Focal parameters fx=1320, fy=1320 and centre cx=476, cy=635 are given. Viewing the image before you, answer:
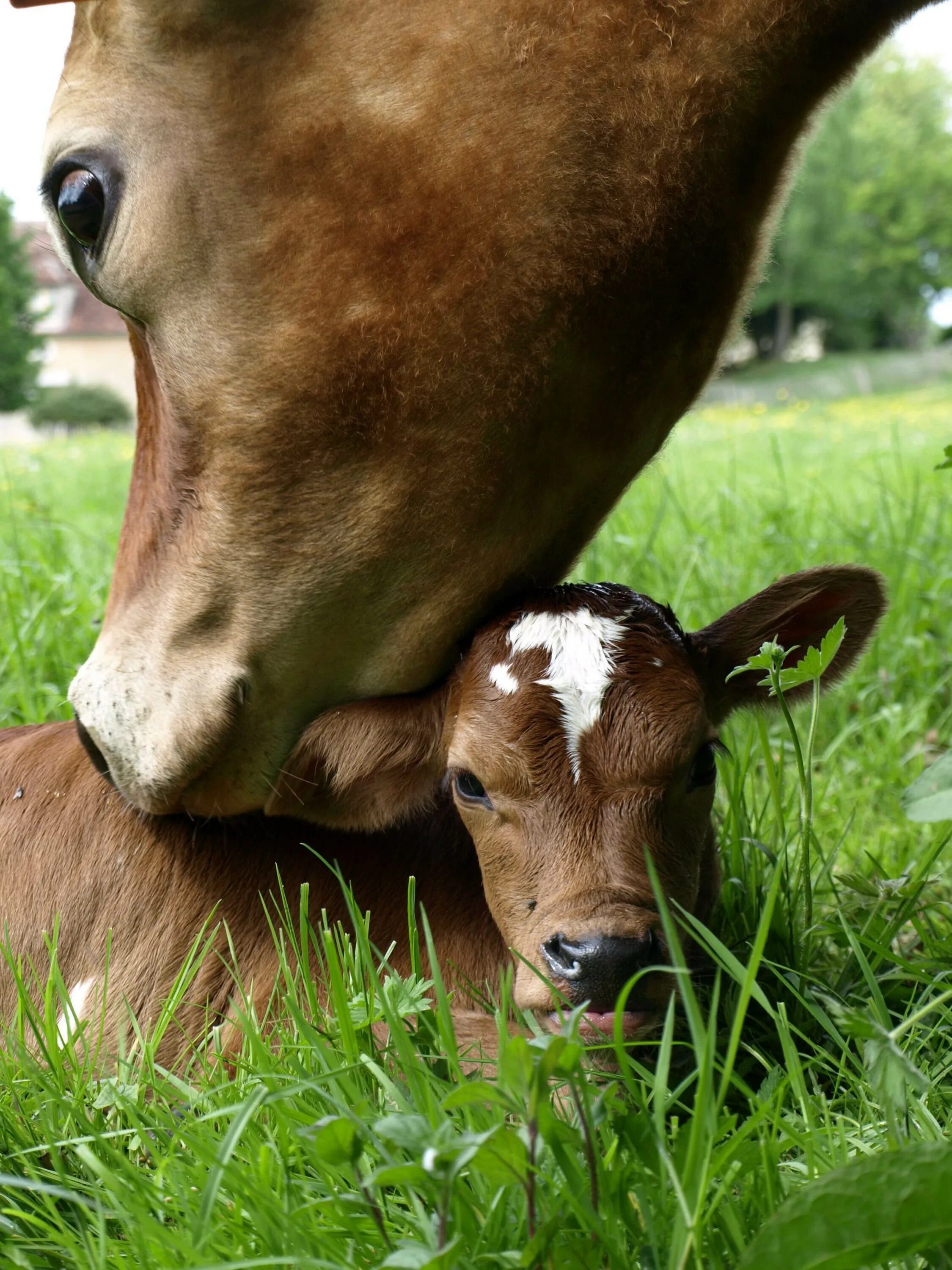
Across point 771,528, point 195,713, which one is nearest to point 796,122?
point 195,713

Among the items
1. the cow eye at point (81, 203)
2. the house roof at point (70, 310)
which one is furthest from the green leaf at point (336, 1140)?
the house roof at point (70, 310)

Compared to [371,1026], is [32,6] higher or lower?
higher

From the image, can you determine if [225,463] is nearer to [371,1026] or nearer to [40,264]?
[371,1026]

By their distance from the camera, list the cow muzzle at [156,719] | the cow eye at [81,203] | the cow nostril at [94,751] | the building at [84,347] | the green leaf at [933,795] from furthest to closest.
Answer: the building at [84,347], the cow nostril at [94,751], the cow muzzle at [156,719], the cow eye at [81,203], the green leaf at [933,795]

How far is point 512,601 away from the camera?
2424 mm

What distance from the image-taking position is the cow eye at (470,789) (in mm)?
2271

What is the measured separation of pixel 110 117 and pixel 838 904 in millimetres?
1980

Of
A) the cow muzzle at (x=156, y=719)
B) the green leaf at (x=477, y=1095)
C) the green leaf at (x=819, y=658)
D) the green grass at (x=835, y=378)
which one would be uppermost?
the green leaf at (x=819, y=658)

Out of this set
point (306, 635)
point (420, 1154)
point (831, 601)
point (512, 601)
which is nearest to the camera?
point (420, 1154)

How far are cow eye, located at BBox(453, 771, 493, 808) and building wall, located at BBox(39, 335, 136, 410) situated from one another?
38088 millimetres

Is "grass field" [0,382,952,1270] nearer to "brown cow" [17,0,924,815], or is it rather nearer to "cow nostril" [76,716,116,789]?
"cow nostril" [76,716,116,789]

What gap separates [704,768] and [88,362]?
40593 mm

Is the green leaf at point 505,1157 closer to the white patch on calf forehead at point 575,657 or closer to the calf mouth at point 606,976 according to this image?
the calf mouth at point 606,976

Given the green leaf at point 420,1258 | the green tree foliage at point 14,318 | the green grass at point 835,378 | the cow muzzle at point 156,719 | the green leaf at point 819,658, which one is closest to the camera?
the green leaf at point 420,1258
